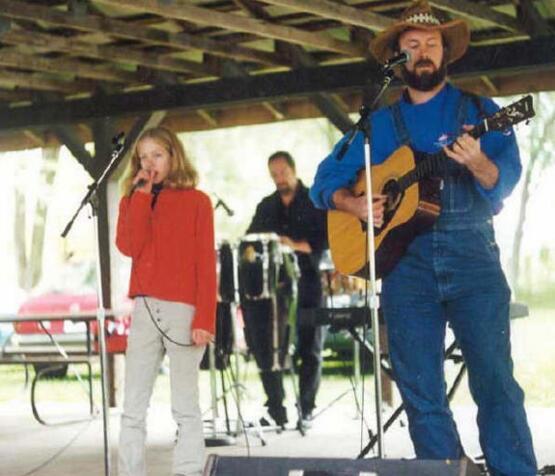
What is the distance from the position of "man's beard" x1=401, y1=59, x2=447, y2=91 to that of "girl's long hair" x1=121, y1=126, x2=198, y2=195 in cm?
142

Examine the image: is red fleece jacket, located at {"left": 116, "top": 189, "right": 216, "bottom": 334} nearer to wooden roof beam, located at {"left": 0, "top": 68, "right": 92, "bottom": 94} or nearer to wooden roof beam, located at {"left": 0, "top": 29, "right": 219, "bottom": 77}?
wooden roof beam, located at {"left": 0, "top": 29, "right": 219, "bottom": 77}

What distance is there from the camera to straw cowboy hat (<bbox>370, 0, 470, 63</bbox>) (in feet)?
15.6

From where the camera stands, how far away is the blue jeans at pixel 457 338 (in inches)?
175

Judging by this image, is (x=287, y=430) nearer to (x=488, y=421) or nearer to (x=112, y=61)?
(x=112, y=61)

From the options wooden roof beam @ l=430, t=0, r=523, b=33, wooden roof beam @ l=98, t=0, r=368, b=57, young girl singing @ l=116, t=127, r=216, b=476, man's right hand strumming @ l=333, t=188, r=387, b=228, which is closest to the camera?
man's right hand strumming @ l=333, t=188, r=387, b=228

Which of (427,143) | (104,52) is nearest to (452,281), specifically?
(427,143)

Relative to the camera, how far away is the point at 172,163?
19.1 feet

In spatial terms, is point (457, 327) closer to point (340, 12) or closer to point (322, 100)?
point (340, 12)

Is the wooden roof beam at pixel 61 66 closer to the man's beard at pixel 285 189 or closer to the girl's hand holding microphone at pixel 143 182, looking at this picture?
the man's beard at pixel 285 189

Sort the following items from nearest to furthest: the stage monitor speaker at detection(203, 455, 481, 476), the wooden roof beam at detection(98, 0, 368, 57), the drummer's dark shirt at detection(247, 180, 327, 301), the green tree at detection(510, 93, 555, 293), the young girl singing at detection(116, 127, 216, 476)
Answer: the stage monitor speaker at detection(203, 455, 481, 476) < the young girl singing at detection(116, 127, 216, 476) < the wooden roof beam at detection(98, 0, 368, 57) < the drummer's dark shirt at detection(247, 180, 327, 301) < the green tree at detection(510, 93, 555, 293)

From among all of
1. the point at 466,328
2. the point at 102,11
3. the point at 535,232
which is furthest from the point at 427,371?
the point at 535,232

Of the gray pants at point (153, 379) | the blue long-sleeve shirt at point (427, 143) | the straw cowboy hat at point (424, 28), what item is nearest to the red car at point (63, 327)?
the gray pants at point (153, 379)

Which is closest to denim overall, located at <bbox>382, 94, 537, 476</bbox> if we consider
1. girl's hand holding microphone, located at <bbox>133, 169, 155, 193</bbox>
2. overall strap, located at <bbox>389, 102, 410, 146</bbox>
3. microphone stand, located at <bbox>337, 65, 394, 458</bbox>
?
microphone stand, located at <bbox>337, 65, 394, 458</bbox>

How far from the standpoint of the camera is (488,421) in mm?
4473
